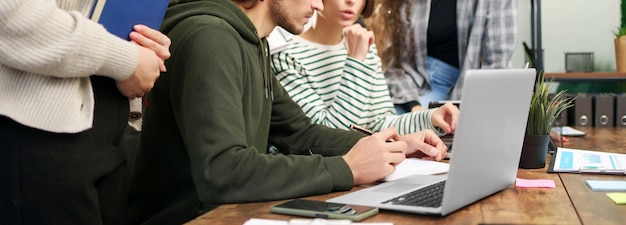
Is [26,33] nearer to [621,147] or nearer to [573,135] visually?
[621,147]

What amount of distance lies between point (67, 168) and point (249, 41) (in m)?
0.50

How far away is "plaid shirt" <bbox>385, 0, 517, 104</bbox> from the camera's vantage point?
3498 millimetres

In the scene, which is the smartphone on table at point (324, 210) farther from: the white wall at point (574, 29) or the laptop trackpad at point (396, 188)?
the white wall at point (574, 29)

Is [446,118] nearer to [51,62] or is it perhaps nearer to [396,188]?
[396,188]

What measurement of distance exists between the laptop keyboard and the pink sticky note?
0.19 metres

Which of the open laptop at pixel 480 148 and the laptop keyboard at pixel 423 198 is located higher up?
the open laptop at pixel 480 148

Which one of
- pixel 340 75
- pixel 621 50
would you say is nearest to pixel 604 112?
pixel 340 75

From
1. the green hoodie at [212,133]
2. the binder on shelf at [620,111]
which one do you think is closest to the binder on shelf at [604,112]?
the binder on shelf at [620,111]

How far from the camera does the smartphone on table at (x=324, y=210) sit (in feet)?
3.64

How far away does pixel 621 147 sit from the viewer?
211 cm

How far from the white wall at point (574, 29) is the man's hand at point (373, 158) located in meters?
3.48

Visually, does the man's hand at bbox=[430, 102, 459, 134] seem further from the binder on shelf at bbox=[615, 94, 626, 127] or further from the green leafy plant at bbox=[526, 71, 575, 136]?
the binder on shelf at bbox=[615, 94, 626, 127]

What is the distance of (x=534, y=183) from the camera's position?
144 centimetres

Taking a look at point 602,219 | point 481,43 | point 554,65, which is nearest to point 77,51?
point 602,219
